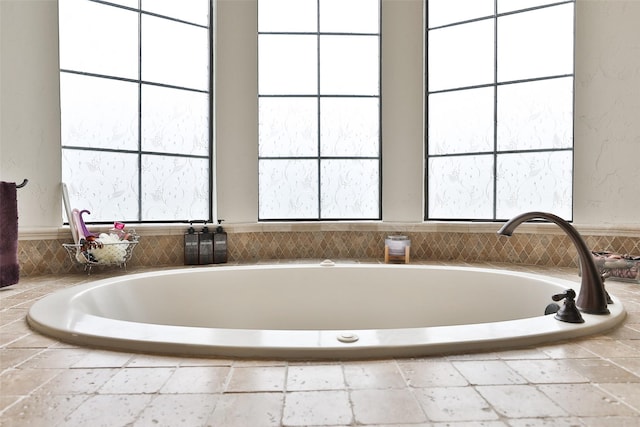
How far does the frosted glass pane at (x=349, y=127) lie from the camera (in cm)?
268

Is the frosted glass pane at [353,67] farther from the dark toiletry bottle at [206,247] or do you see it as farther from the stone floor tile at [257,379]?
the stone floor tile at [257,379]

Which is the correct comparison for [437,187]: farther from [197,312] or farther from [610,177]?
[197,312]

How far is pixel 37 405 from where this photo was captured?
0.72 meters

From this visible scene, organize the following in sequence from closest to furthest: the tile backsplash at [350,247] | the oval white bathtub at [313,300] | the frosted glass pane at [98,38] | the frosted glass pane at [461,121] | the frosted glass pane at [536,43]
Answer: the oval white bathtub at [313,300] → the tile backsplash at [350,247] → the frosted glass pane at [98,38] → the frosted glass pane at [536,43] → the frosted glass pane at [461,121]

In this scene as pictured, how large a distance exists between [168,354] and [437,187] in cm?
209

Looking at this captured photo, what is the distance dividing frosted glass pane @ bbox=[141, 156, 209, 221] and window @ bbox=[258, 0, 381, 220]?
44 centimetres

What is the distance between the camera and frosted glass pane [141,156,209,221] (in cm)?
244

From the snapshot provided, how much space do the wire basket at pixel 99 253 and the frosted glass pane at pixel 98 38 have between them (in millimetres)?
1011

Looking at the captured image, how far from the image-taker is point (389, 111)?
2.58 meters

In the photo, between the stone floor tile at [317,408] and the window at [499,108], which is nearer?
the stone floor tile at [317,408]

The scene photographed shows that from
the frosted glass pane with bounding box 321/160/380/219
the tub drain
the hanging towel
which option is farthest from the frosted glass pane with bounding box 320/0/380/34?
the tub drain

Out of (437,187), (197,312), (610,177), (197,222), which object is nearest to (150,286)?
(197,312)

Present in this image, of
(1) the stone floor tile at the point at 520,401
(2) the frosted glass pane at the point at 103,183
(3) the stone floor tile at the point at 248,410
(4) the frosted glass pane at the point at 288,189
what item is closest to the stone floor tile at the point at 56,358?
(3) the stone floor tile at the point at 248,410

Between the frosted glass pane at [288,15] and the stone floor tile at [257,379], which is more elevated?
the frosted glass pane at [288,15]
